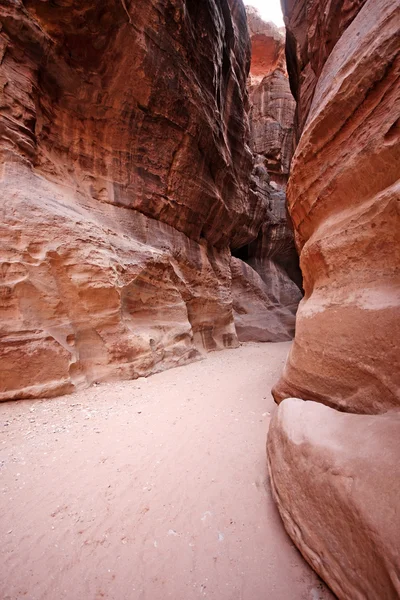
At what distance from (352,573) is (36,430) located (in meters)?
3.15

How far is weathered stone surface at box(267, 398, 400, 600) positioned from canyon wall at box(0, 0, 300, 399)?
12.2 ft

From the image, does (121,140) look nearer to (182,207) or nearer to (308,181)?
(182,207)

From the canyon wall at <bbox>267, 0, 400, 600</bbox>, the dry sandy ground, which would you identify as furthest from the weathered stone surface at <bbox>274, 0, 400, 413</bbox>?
the dry sandy ground

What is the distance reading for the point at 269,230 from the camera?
19.0 meters

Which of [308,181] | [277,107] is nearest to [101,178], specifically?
[308,181]

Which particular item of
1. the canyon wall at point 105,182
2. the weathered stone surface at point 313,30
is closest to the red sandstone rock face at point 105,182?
the canyon wall at point 105,182

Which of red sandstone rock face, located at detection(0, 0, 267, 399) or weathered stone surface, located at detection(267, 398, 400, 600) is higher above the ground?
red sandstone rock face, located at detection(0, 0, 267, 399)

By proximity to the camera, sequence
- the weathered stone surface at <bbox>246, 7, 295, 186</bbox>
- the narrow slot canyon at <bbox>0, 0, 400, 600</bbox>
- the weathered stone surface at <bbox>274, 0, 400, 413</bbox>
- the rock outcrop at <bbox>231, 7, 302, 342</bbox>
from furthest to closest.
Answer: the weathered stone surface at <bbox>246, 7, 295, 186</bbox>
the rock outcrop at <bbox>231, 7, 302, 342</bbox>
the weathered stone surface at <bbox>274, 0, 400, 413</bbox>
the narrow slot canyon at <bbox>0, 0, 400, 600</bbox>

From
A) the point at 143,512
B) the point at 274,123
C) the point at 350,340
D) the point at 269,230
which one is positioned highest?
the point at 274,123

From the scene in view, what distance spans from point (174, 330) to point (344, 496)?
5823mm

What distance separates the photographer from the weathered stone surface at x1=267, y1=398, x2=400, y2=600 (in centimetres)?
111

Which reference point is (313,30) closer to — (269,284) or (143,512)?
(143,512)

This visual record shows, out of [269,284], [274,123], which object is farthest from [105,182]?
[274,123]

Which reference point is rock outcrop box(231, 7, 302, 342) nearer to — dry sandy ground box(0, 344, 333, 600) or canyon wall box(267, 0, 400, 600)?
canyon wall box(267, 0, 400, 600)
